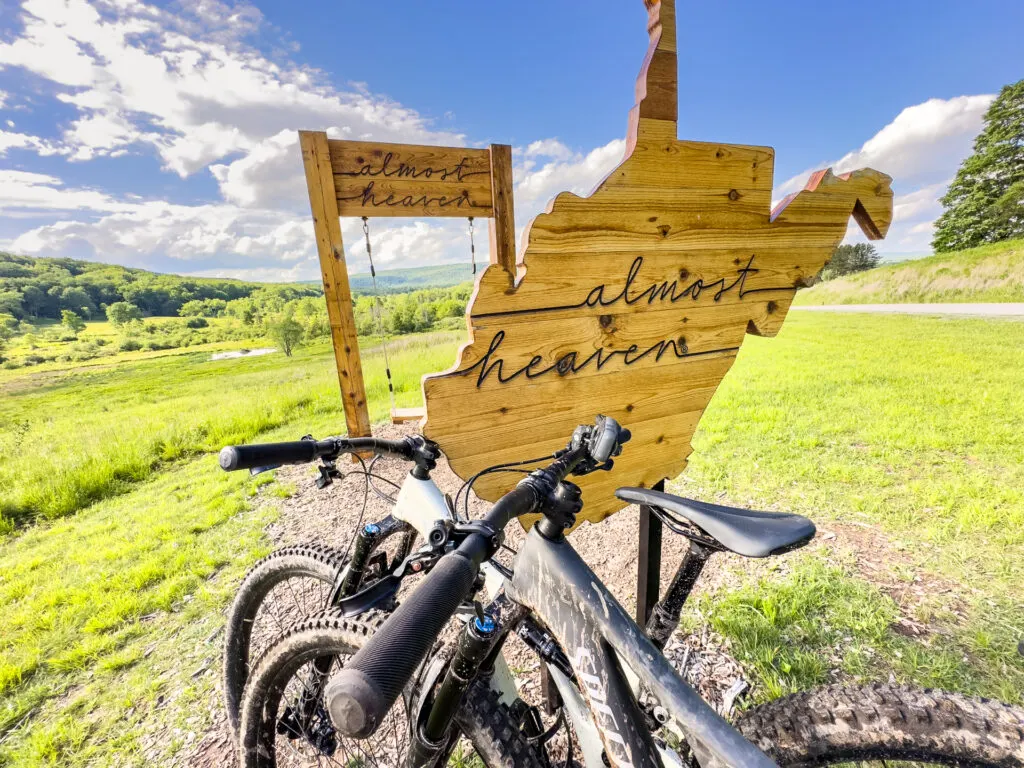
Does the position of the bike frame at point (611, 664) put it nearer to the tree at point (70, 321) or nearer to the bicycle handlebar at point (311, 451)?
the bicycle handlebar at point (311, 451)

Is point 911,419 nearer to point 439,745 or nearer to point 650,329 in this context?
point 650,329

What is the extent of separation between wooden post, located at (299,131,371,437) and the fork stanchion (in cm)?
270

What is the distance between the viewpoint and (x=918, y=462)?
3.27m

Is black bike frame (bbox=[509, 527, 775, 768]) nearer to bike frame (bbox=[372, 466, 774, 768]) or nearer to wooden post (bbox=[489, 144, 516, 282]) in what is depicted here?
bike frame (bbox=[372, 466, 774, 768])

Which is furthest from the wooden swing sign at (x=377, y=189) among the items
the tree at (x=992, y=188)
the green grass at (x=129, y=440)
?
the tree at (x=992, y=188)

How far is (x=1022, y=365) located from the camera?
15.0ft

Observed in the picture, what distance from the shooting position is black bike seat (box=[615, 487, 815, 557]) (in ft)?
2.65

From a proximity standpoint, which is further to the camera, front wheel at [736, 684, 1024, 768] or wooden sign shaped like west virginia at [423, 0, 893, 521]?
wooden sign shaped like west virginia at [423, 0, 893, 521]

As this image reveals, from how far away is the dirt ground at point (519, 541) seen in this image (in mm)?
1727

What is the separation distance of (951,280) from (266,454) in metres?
17.8

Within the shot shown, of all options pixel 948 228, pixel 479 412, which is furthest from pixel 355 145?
pixel 948 228

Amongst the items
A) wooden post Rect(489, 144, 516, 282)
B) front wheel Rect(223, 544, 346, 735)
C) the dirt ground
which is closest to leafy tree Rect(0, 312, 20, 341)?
the dirt ground

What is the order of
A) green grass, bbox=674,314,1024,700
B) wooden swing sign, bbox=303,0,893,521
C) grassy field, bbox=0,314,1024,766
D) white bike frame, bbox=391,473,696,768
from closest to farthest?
white bike frame, bbox=391,473,696,768
wooden swing sign, bbox=303,0,893,521
grassy field, bbox=0,314,1024,766
green grass, bbox=674,314,1024,700

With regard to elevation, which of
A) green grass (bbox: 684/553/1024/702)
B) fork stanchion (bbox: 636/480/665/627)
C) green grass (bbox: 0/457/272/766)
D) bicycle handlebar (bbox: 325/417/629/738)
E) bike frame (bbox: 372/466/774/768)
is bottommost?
green grass (bbox: 0/457/272/766)
